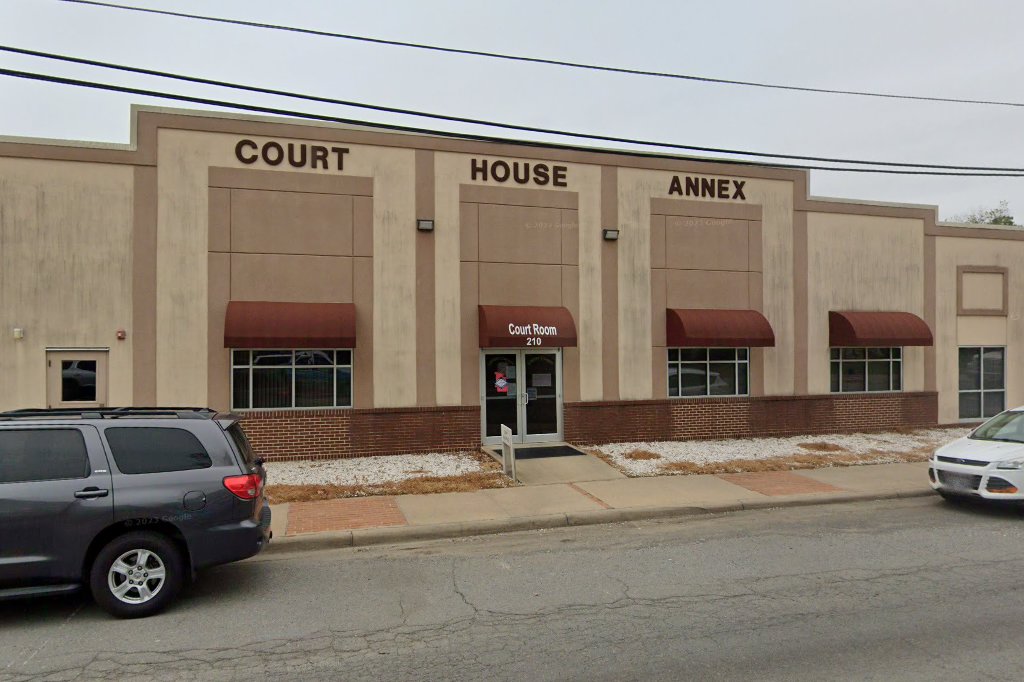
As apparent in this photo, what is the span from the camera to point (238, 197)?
1345cm

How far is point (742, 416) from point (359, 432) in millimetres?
8651

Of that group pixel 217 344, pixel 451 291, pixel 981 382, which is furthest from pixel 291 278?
pixel 981 382

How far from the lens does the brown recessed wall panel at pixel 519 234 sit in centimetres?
1477

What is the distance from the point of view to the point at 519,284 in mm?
14875

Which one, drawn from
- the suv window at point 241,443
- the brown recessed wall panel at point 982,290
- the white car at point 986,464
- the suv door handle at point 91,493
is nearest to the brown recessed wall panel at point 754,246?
the brown recessed wall panel at point 982,290

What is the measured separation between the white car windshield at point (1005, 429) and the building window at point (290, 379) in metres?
10.9

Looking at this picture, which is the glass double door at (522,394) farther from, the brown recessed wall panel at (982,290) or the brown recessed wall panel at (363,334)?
the brown recessed wall panel at (982,290)

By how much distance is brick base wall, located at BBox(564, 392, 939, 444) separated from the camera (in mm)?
15188

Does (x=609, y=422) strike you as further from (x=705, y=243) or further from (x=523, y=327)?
(x=705, y=243)

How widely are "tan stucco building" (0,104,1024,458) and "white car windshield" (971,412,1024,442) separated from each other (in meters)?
5.33

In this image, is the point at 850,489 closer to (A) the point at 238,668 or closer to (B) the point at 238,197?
(A) the point at 238,668

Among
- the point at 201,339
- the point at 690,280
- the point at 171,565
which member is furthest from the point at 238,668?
the point at 690,280

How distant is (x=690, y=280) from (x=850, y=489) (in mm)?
6219

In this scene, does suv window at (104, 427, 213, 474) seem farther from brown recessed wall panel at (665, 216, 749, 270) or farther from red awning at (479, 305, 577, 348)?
brown recessed wall panel at (665, 216, 749, 270)
